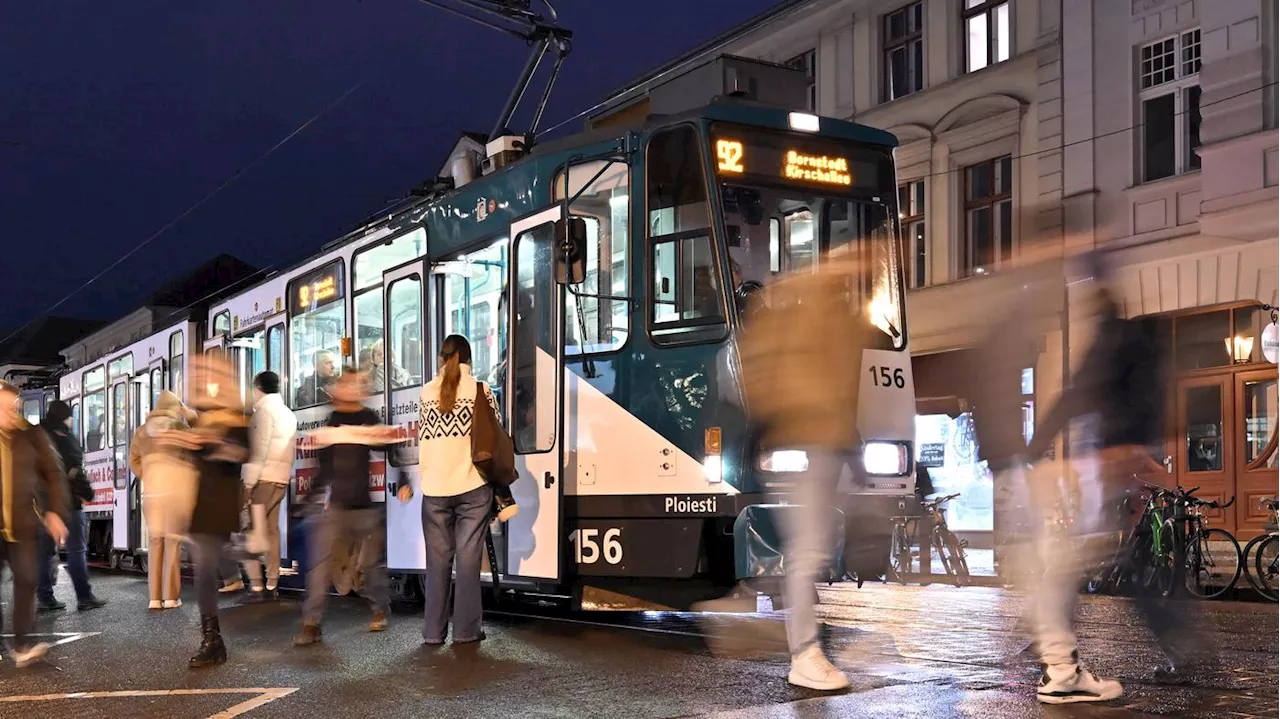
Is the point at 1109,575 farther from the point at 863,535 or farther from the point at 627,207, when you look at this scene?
the point at 627,207

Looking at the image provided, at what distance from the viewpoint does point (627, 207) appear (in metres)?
9.01

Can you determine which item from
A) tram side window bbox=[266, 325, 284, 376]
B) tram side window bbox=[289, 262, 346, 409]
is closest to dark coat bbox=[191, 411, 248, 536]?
tram side window bbox=[289, 262, 346, 409]

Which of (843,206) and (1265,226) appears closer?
(843,206)

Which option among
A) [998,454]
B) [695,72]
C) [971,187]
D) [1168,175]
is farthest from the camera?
[971,187]

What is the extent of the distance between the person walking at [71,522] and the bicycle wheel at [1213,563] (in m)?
10.4

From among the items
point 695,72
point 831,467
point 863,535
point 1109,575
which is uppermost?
point 695,72

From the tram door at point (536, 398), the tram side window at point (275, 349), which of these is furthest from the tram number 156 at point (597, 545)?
the tram side window at point (275, 349)

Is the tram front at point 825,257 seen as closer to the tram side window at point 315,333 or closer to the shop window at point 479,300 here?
the shop window at point 479,300

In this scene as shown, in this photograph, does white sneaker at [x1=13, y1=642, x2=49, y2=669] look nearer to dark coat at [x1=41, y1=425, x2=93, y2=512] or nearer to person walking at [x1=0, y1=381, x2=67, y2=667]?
person walking at [x1=0, y1=381, x2=67, y2=667]

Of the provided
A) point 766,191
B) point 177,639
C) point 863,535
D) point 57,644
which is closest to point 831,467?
point 863,535

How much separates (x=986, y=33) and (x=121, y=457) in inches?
595

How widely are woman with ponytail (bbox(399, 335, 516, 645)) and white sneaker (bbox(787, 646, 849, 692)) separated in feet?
8.83

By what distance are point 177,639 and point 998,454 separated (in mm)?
6015

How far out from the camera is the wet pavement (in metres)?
5.94
